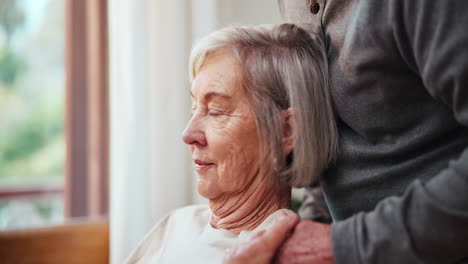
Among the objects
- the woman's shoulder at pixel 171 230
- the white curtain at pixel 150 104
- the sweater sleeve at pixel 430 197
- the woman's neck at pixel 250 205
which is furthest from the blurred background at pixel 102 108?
the sweater sleeve at pixel 430 197

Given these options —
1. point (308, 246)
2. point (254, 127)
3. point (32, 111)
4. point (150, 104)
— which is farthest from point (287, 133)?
point (32, 111)

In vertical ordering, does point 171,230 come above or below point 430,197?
below

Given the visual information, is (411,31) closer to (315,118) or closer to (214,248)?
(315,118)

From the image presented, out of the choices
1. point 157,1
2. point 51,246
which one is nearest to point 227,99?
point 51,246

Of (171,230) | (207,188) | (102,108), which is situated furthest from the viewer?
(102,108)

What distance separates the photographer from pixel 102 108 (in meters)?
3.13

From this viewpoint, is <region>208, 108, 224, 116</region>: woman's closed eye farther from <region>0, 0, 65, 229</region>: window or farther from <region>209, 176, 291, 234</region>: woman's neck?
<region>0, 0, 65, 229</region>: window

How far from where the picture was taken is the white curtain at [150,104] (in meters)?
1.77

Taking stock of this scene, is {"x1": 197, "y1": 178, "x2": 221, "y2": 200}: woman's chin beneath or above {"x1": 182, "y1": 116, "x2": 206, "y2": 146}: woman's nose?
beneath

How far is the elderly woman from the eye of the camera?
1.05m

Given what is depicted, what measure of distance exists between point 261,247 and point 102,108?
2.49 meters

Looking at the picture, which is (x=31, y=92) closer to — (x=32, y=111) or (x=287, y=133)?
(x=32, y=111)

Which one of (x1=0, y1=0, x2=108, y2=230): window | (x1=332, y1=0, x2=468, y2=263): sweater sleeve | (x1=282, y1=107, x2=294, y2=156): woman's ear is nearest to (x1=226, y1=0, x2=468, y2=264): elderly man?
(x1=332, y1=0, x2=468, y2=263): sweater sleeve

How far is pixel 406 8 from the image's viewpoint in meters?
0.79
